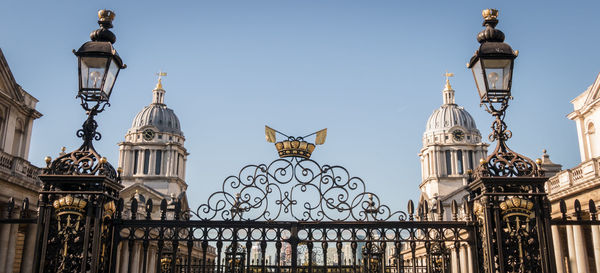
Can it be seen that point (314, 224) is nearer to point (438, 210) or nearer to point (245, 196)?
point (245, 196)

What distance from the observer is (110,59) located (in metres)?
8.41

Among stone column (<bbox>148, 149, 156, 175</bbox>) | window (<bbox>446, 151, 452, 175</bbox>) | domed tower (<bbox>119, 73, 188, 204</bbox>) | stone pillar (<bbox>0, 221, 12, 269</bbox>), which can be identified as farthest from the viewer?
window (<bbox>446, 151, 452, 175</bbox>)

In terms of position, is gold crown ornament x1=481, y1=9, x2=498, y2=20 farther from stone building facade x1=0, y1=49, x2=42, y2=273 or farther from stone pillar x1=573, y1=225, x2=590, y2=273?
Answer: stone pillar x1=573, y1=225, x2=590, y2=273

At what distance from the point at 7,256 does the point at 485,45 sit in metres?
25.8

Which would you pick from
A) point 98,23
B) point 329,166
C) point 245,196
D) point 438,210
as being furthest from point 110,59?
point 438,210

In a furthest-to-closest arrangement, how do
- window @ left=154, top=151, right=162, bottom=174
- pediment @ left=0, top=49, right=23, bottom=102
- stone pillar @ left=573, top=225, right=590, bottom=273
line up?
window @ left=154, top=151, right=162, bottom=174 < pediment @ left=0, top=49, right=23, bottom=102 < stone pillar @ left=573, top=225, right=590, bottom=273

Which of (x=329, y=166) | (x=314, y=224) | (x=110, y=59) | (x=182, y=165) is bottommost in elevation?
(x=314, y=224)

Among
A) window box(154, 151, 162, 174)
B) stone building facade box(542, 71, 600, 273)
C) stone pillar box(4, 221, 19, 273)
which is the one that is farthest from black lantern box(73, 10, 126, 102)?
window box(154, 151, 162, 174)

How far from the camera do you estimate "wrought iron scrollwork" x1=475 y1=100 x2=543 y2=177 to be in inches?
315

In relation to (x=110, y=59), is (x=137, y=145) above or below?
above

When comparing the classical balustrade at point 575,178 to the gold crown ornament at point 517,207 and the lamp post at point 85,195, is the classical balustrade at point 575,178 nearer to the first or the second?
the gold crown ornament at point 517,207

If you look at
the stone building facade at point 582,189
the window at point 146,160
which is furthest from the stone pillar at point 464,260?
the window at point 146,160

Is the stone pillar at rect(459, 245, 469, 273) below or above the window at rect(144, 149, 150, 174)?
below

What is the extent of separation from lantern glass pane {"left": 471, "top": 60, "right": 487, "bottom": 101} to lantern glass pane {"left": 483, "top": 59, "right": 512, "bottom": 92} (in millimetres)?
88
